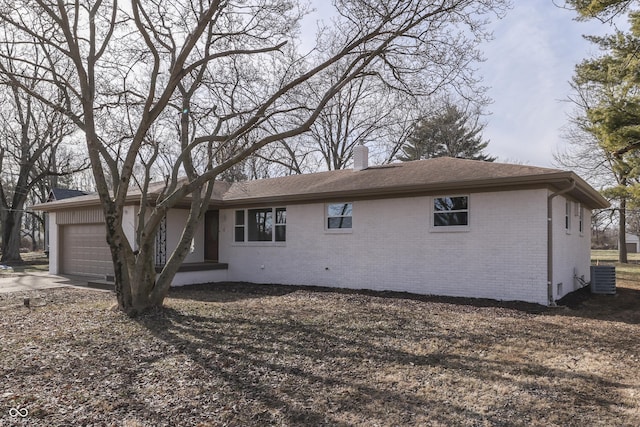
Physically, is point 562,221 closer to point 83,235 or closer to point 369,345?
point 369,345

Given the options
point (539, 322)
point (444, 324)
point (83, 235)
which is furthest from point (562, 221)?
point (83, 235)

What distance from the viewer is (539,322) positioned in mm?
8000

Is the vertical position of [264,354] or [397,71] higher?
[397,71]

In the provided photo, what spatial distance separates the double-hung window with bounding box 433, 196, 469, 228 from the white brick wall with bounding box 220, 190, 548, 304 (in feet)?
0.58

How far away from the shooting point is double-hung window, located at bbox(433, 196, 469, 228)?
10828 mm

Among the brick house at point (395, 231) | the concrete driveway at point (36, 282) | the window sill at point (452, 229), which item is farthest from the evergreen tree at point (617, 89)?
the concrete driveway at point (36, 282)

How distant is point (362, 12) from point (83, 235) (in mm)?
13093

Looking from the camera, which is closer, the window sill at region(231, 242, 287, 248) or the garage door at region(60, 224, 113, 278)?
the window sill at region(231, 242, 287, 248)

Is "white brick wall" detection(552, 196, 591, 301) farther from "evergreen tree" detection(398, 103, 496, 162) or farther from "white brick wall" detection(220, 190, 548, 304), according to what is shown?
"evergreen tree" detection(398, 103, 496, 162)

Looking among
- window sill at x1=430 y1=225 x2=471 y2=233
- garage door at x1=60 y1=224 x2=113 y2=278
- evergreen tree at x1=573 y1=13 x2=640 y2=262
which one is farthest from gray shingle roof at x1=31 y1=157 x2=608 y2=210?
evergreen tree at x1=573 y1=13 x2=640 y2=262

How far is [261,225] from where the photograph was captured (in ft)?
48.7

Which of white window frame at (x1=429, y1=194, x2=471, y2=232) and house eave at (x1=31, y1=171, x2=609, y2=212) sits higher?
house eave at (x1=31, y1=171, x2=609, y2=212)

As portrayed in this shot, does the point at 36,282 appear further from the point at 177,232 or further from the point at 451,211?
the point at 451,211

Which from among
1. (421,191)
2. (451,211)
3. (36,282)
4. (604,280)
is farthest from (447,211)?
(36,282)
